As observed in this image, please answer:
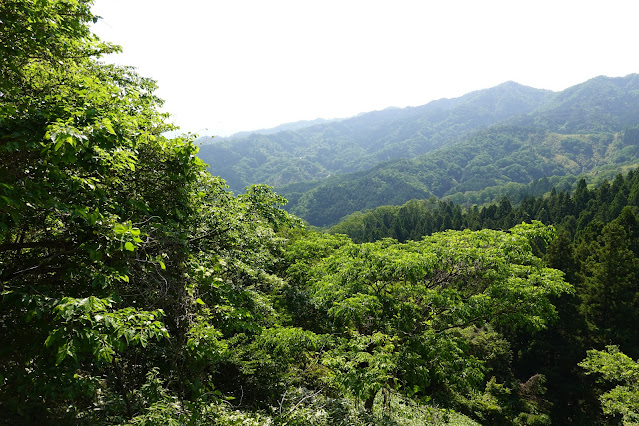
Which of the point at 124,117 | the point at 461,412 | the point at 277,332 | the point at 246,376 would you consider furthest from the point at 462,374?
the point at 461,412

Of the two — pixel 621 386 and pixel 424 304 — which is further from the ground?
pixel 424 304

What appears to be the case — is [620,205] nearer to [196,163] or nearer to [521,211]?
[521,211]

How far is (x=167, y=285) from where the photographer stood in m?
5.55

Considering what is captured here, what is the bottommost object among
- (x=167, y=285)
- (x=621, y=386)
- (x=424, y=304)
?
(x=621, y=386)

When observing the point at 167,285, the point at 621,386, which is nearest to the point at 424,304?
the point at 167,285

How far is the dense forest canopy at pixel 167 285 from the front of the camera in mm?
3959

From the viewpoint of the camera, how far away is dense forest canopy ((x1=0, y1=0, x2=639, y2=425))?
3959mm

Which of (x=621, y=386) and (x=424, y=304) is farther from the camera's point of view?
(x=621, y=386)

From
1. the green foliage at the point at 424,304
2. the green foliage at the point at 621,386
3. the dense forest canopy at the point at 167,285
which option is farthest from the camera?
the green foliage at the point at 621,386

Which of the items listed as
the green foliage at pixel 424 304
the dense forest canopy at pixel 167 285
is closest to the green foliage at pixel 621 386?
the dense forest canopy at pixel 167 285

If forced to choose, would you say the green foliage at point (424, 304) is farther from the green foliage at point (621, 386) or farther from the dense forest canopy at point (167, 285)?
the green foliage at point (621, 386)

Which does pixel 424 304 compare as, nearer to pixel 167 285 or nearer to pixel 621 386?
pixel 167 285

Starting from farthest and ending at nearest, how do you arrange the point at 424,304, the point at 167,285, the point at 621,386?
the point at 621,386 < the point at 424,304 < the point at 167,285

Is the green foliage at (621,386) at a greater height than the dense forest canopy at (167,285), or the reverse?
the dense forest canopy at (167,285)
